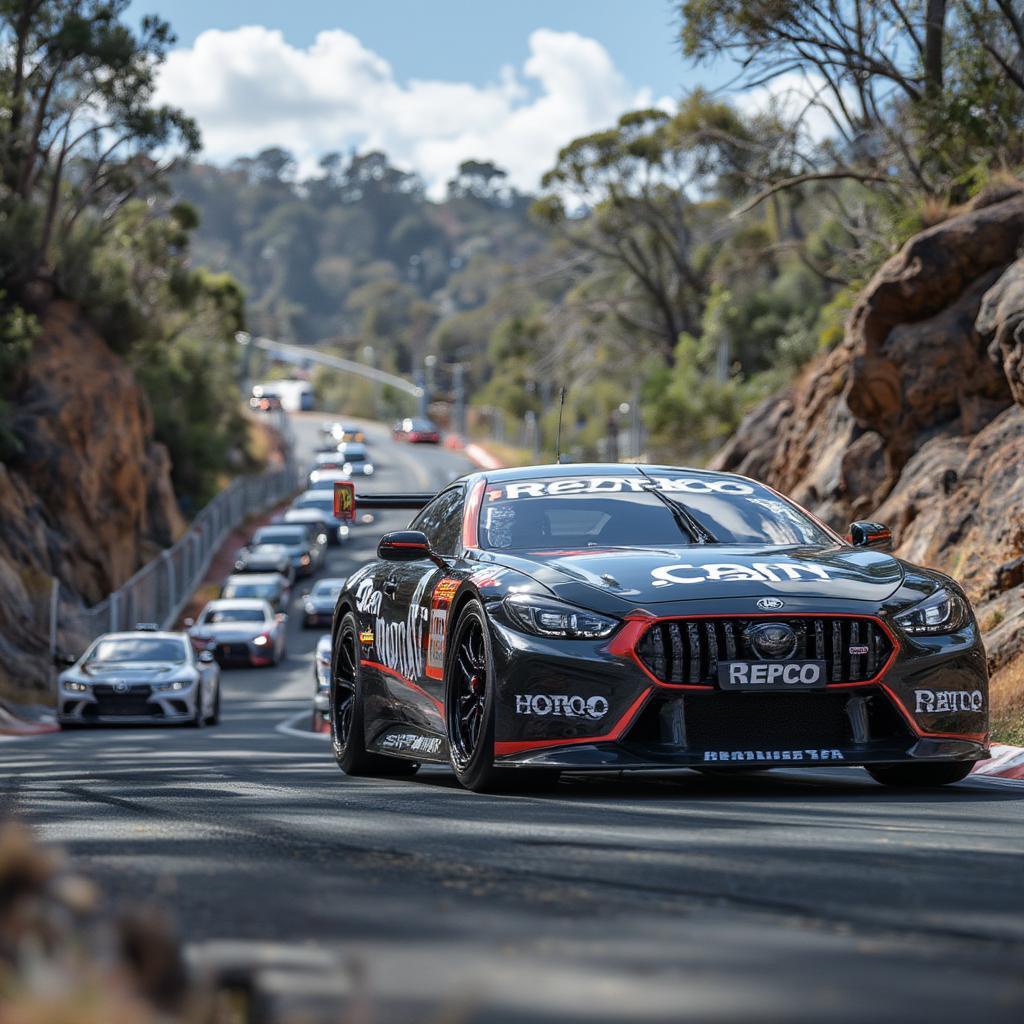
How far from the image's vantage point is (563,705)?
8008 millimetres

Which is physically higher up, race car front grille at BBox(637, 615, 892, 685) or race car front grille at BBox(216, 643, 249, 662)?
race car front grille at BBox(637, 615, 892, 685)

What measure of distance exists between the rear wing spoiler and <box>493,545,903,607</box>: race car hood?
89.1 inches

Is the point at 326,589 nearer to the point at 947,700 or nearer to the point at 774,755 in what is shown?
the point at 947,700

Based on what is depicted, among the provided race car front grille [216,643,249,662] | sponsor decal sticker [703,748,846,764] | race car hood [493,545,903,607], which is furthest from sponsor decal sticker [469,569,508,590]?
race car front grille [216,643,249,662]

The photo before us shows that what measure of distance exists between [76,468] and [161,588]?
15.0ft

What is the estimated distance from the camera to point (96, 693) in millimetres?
24156

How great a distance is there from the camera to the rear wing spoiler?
11008 mm

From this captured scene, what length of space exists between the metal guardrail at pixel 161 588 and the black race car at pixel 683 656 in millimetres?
25768

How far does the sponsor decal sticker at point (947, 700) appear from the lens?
827 centimetres

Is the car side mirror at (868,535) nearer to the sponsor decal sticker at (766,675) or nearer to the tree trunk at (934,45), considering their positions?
the sponsor decal sticker at (766,675)

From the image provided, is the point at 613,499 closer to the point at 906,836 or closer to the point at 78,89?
the point at 906,836

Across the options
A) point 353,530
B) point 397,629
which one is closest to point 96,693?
point 397,629

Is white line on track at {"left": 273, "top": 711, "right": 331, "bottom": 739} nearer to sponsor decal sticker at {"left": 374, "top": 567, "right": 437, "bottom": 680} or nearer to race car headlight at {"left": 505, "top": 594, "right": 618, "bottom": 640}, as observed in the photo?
sponsor decal sticker at {"left": 374, "top": 567, "right": 437, "bottom": 680}

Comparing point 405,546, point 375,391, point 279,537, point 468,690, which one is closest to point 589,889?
point 468,690
